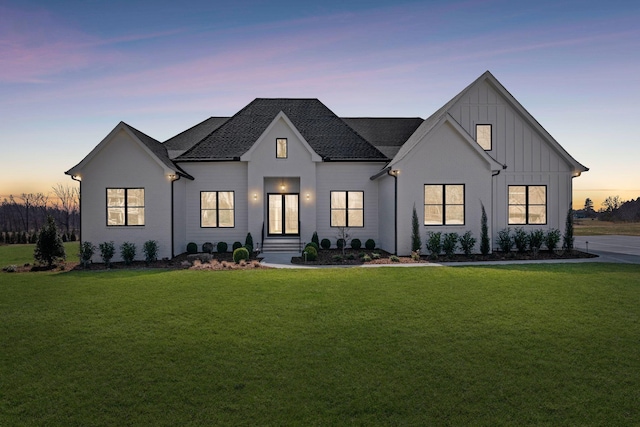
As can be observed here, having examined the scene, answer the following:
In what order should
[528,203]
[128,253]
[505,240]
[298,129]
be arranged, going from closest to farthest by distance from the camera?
1. [128,253]
2. [505,240]
3. [528,203]
4. [298,129]

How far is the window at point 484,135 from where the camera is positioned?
18.8 m

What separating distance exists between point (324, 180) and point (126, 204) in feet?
33.1

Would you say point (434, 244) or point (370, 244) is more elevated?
point (434, 244)

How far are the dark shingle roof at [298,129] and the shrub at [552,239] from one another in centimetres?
905

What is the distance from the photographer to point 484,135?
61.7ft

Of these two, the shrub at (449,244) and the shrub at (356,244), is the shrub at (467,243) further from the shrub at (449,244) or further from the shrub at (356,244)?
the shrub at (356,244)

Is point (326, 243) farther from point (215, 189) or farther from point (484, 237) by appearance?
point (484, 237)

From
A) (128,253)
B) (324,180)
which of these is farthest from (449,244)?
(128,253)

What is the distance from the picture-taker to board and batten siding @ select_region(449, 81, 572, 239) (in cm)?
1859

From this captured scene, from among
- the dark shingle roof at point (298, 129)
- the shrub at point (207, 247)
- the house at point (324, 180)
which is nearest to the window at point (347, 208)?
the house at point (324, 180)

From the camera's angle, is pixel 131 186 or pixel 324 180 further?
pixel 324 180

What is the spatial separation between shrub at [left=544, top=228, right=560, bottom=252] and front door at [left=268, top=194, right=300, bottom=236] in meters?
12.8

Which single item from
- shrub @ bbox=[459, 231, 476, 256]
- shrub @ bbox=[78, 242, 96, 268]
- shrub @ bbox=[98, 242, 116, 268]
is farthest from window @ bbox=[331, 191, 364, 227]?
shrub @ bbox=[78, 242, 96, 268]

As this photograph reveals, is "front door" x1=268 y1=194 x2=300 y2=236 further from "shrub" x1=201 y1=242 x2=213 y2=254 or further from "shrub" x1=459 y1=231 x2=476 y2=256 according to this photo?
"shrub" x1=459 y1=231 x2=476 y2=256
